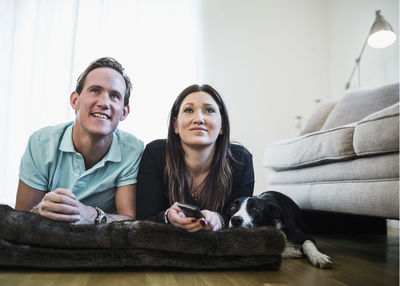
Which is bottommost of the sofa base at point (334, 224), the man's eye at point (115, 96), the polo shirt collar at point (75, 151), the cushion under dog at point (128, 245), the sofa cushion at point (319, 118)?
the sofa base at point (334, 224)

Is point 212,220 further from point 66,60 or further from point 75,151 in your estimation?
point 66,60

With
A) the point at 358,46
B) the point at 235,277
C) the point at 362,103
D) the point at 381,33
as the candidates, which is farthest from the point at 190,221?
the point at 358,46

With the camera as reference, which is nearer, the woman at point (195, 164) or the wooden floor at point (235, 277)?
the wooden floor at point (235, 277)

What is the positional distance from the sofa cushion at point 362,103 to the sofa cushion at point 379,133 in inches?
25.9

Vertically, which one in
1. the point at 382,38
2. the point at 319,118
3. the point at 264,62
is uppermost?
the point at 264,62

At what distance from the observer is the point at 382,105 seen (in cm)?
192

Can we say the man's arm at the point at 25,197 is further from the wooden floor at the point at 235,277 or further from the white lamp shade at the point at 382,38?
the white lamp shade at the point at 382,38

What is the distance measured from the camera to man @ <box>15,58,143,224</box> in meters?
1.31

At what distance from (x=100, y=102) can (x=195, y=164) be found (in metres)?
0.47

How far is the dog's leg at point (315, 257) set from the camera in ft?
3.39

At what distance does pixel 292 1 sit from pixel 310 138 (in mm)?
2576

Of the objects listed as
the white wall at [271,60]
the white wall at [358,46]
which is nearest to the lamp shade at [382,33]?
the white wall at [358,46]

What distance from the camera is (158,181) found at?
54.6 inches

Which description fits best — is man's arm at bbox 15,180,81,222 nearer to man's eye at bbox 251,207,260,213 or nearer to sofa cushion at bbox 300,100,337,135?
man's eye at bbox 251,207,260,213
